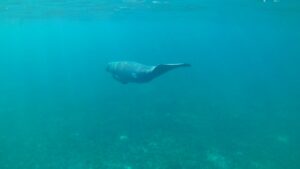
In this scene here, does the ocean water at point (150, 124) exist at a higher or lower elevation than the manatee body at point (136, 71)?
lower

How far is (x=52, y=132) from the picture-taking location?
56.7 feet

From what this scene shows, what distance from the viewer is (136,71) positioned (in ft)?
40.5

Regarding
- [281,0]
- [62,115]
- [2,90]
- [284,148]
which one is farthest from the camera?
[281,0]

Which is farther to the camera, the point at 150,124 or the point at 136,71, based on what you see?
the point at 150,124

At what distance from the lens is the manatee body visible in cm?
1151

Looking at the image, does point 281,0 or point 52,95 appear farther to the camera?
point 281,0

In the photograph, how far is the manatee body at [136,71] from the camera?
11508 mm

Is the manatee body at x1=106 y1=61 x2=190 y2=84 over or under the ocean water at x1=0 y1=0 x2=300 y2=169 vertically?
over

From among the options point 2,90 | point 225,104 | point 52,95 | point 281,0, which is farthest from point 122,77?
point 281,0

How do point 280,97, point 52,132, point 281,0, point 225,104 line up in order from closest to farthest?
point 52,132 → point 225,104 → point 280,97 → point 281,0

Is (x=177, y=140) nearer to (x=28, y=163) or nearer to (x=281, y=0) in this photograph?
(x=28, y=163)

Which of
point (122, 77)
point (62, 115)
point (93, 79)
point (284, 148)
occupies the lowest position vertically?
point (93, 79)

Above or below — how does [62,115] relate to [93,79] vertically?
above

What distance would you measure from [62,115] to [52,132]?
2953mm
